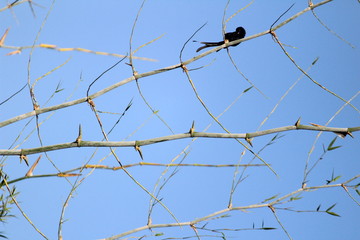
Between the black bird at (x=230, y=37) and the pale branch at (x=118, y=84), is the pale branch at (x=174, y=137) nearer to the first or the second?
the pale branch at (x=118, y=84)

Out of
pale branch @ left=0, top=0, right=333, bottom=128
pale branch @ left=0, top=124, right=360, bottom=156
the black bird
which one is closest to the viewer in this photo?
pale branch @ left=0, top=124, right=360, bottom=156

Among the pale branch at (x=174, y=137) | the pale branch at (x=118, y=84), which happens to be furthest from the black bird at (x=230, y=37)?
the pale branch at (x=174, y=137)

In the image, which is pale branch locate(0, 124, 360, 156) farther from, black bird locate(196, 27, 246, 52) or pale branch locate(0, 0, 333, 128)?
black bird locate(196, 27, 246, 52)

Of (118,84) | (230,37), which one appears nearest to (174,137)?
(118,84)

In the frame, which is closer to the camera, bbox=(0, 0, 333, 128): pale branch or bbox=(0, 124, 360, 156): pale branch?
bbox=(0, 124, 360, 156): pale branch

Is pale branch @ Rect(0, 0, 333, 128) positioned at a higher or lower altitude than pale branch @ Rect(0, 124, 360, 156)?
higher

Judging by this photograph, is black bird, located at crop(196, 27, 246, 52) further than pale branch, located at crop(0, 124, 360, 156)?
Yes

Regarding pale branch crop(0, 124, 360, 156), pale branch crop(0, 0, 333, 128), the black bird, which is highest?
the black bird

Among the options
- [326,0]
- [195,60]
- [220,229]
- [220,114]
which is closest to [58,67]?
[195,60]

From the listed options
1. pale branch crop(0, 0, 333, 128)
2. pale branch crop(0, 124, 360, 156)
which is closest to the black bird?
pale branch crop(0, 0, 333, 128)

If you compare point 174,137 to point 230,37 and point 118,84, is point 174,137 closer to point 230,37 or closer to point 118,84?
A: point 118,84

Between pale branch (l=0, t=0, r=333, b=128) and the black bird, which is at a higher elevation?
the black bird

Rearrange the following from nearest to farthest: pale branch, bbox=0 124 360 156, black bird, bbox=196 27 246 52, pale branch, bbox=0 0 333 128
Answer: pale branch, bbox=0 124 360 156 < pale branch, bbox=0 0 333 128 < black bird, bbox=196 27 246 52

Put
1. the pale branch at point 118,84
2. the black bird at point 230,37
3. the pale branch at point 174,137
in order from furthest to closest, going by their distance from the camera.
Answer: the black bird at point 230,37, the pale branch at point 118,84, the pale branch at point 174,137
